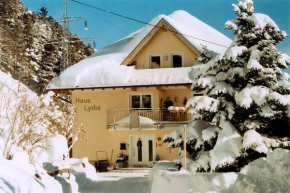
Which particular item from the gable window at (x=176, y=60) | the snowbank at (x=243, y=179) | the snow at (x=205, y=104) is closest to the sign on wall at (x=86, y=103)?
the gable window at (x=176, y=60)

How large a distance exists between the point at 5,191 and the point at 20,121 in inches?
203

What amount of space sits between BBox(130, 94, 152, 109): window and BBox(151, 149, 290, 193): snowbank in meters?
12.0

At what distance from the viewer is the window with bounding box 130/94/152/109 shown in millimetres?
21281

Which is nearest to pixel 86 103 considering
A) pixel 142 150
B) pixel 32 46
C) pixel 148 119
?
pixel 148 119

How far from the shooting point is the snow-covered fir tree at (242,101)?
9.23 m

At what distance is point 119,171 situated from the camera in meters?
20.0

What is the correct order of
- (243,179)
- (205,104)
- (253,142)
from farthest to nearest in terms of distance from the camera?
(205,104) → (253,142) → (243,179)

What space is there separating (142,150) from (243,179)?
13.8m

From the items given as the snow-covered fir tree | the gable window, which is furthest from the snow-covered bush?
the gable window

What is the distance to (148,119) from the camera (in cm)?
2005

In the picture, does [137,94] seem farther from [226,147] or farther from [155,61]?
[226,147]

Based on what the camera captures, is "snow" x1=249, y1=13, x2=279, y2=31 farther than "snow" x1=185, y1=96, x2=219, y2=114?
Yes

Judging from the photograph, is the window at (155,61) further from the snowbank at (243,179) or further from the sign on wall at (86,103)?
the snowbank at (243,179)

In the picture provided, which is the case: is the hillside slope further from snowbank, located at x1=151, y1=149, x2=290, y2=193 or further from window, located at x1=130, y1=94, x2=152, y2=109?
snowbank, located at x1=151, y1=149, x2=290, y2=193
